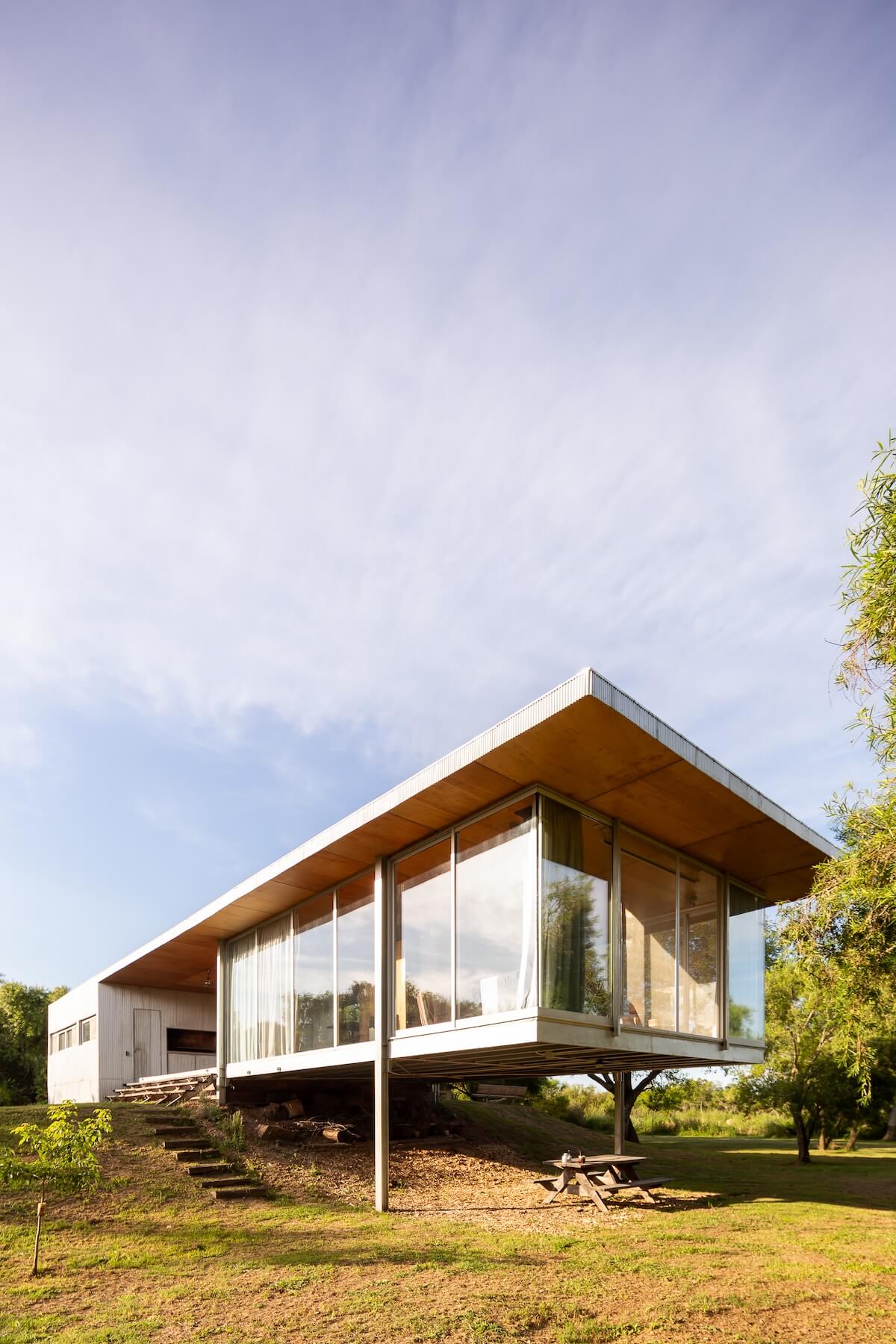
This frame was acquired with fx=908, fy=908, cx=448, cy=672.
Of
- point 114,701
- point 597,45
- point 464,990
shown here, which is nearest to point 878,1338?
point 464,990

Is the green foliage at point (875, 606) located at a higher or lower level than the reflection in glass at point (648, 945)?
higher

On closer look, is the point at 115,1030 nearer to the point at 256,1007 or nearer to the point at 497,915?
the point at 256,1007

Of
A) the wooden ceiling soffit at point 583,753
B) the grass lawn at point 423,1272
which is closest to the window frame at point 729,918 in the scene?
the grass lawn at point 423,1272

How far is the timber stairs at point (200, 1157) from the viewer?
456 inches

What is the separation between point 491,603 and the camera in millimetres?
25953

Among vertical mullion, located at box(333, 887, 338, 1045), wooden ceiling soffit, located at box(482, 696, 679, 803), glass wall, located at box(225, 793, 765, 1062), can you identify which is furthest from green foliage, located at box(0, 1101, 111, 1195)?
wooden ceiling soffit, located at box(482, 696, 679, 803)

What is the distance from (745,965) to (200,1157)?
838 cm

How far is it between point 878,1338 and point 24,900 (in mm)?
72662

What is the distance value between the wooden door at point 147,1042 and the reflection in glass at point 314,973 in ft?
29.1

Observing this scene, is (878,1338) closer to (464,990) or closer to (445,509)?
(464,990)

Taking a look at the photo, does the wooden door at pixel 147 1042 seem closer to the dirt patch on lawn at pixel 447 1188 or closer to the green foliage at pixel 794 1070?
the dirt patch on lawn at pixel 447 1188

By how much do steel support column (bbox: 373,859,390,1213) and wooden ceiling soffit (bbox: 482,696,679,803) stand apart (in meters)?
3.49

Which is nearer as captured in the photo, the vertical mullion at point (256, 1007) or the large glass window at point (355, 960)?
the large glass window at point (355, 960)

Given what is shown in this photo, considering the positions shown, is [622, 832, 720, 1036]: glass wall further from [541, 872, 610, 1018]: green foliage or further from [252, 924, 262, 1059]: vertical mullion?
[252, 924, 262, 1059]: vertical mullion
